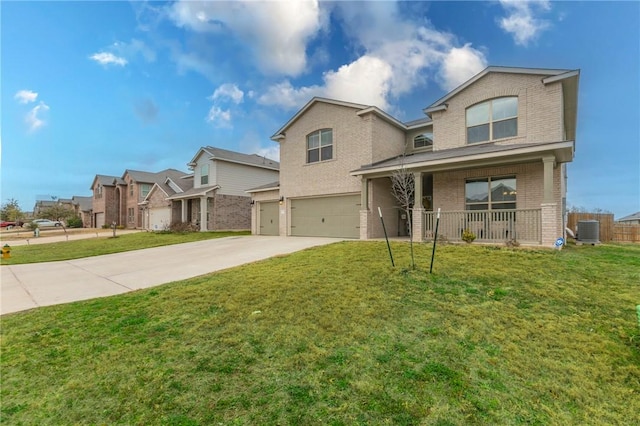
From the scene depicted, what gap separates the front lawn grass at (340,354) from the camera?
270 centimetres

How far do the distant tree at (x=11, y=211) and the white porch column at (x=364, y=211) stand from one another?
5716cm

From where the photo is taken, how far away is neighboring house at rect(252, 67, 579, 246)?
10953 mm

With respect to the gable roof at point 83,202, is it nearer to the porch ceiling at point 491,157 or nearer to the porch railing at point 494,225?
the porch ceiling at point 491,157

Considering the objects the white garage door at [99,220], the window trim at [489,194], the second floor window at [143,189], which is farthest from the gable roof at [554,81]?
the white garage door at [99,220]

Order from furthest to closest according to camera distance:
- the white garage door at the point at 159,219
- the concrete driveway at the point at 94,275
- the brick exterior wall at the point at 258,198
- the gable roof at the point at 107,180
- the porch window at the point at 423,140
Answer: the gable roof at the point at 107,180, the white garage door at the point at 159,219, the brick exterior wall at the point at 258,198, the porch window at the point at 423,140, the concrete driveway at the point at 94,275

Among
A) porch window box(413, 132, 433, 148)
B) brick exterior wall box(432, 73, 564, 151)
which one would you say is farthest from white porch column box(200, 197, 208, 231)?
brick exterior wall box(432, 73, 564, 151)

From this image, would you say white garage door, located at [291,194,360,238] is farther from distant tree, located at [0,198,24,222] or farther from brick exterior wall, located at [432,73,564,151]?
distant tree, located at [0,198,24,222]

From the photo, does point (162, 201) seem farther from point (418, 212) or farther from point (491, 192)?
point (491, 192)

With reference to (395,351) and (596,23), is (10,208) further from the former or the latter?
(596,23)

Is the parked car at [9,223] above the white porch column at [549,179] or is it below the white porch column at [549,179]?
below

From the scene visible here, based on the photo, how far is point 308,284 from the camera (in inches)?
244

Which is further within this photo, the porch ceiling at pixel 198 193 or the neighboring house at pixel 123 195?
the neighboring house at pixel 123 195

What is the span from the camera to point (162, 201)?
2934 cm

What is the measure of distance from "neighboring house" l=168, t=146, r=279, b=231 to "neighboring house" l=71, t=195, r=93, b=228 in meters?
28.2
